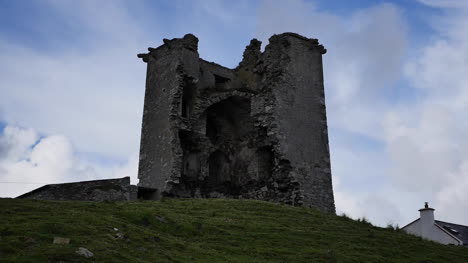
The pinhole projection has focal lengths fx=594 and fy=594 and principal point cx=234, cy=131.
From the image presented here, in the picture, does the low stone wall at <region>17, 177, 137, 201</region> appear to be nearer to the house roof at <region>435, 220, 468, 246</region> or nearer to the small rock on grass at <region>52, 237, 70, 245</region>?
the small rock on grass at <region>52, 237, 70, 245</region>

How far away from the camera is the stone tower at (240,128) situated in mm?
29250

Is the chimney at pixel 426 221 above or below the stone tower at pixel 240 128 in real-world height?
below

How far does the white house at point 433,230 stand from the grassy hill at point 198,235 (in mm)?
13910

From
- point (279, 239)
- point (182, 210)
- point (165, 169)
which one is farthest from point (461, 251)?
point (165, 169)

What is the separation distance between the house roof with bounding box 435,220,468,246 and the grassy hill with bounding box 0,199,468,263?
1513cm

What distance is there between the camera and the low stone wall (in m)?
22.0

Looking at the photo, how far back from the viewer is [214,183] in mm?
32250

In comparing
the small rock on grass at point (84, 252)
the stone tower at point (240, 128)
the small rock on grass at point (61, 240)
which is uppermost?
the stone tower at point (240, 128)

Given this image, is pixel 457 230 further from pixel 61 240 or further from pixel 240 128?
pixel 61 240

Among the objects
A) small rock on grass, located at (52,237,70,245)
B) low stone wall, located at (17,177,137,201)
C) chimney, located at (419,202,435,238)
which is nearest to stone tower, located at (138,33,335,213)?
low stone wall, located at (17,177,137,201)

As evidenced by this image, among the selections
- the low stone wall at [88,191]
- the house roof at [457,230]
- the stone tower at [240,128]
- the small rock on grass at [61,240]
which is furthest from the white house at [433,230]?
the small rock on grass at [61,240]

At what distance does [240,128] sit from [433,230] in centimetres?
1301

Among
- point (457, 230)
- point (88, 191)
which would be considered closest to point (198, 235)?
point (88, 191)

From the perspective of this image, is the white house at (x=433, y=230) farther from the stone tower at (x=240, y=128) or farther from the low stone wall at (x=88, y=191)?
the low stone wall at (x=88, y=191)
